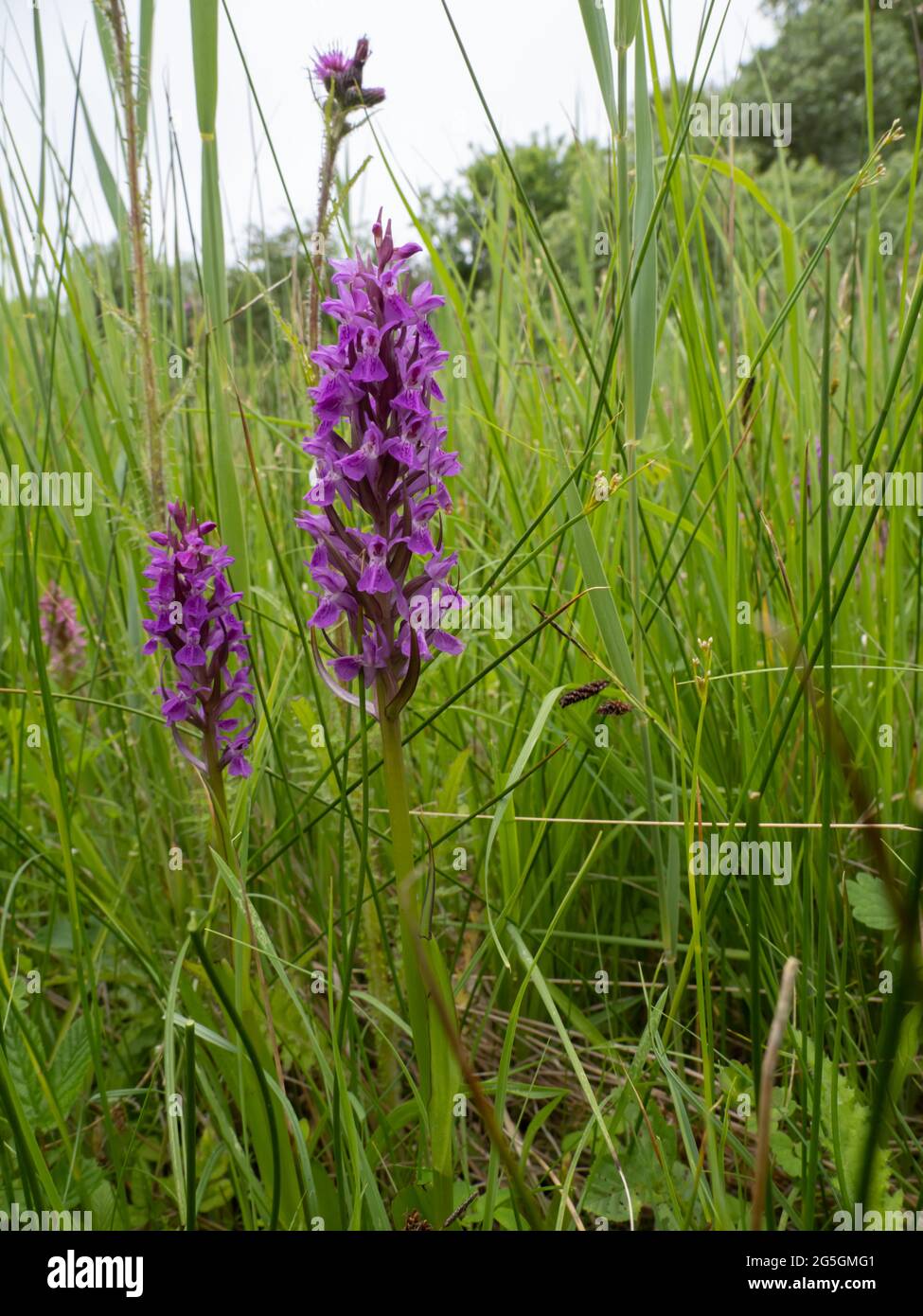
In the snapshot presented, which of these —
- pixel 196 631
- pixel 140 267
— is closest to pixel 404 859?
pixel 196 631

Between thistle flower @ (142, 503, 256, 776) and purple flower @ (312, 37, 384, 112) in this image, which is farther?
purple flower @ (312, 37, 384, 112)

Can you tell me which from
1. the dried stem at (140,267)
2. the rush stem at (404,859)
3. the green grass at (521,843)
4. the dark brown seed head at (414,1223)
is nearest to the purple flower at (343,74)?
the green grass at (521,843)

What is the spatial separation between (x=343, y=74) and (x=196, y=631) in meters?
0.97

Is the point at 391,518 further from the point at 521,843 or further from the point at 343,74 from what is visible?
the point at 343,74

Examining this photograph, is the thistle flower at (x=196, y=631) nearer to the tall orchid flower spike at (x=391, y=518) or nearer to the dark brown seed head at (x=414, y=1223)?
the tall orchid flower spike at (x=391, y=518)

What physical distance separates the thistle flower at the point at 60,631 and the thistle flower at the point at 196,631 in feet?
4.15

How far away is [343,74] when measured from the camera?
1.49 metres

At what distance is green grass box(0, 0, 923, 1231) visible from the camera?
1081mm

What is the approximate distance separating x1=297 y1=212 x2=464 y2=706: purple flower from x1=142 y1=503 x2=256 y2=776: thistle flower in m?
0.24

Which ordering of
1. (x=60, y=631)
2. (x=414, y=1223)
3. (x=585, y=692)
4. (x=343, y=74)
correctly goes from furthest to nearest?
(x=60, y=631) → (x=343, y=74) → (x=585, y=692) → (x=414, y=1223)

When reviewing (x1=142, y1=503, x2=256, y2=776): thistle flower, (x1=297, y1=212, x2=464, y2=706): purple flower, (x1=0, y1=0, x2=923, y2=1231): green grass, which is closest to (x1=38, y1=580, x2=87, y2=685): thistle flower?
(x1=0, y1=0, x2=923, y2=1231): green grass

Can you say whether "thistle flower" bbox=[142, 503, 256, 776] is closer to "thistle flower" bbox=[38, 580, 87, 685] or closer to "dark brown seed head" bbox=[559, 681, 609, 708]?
"dark brown seed head" bbox=[559, 681, 609, 708]
